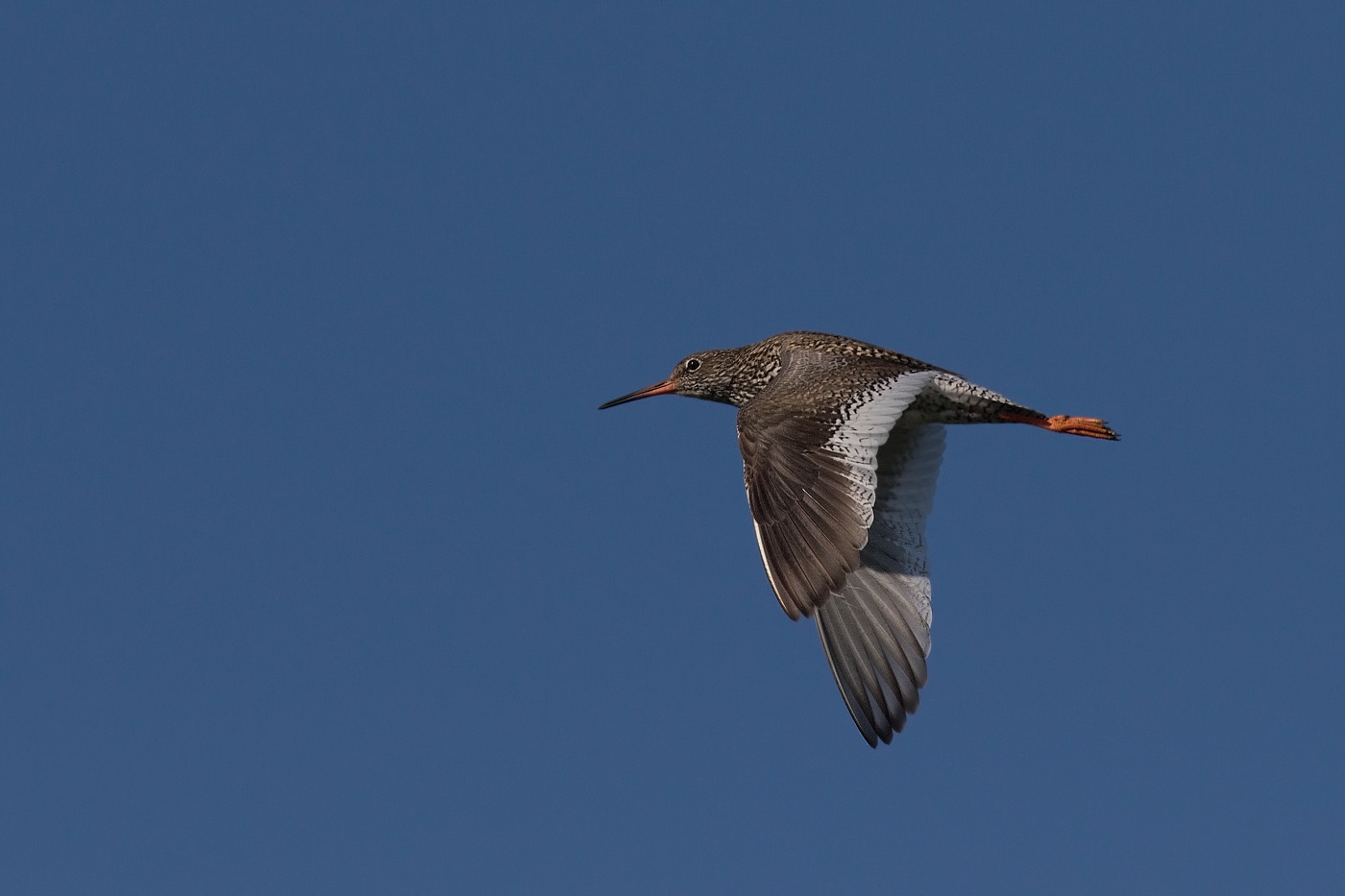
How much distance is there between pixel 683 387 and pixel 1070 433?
4559 mm

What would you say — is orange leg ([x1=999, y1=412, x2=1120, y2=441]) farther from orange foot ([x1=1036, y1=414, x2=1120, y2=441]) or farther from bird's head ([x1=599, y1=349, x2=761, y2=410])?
bird's head ([x1=599, y1=349, x2=761, y2=410])

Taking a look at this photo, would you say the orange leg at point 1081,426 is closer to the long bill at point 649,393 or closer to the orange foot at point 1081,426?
the orange foot at point 1081,426

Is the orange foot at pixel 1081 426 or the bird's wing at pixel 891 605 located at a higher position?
the orange foot at pixel 1081 426

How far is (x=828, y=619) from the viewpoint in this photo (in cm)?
1417

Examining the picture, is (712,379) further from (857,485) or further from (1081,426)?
(857,485)

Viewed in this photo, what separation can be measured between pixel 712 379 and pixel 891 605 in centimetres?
455

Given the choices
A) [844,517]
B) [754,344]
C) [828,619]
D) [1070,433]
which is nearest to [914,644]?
[828,619]

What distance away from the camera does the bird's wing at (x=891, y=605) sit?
13.8 meters

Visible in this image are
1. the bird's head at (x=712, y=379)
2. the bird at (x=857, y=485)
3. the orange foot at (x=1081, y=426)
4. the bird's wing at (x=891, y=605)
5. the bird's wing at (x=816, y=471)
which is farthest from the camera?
the bird's head at (x=712, y=379)

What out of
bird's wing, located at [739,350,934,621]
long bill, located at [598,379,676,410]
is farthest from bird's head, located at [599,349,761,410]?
bird's wing, located at [739,350,934,621]

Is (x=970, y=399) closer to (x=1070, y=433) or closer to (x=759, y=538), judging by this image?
(x=1070, y=433)

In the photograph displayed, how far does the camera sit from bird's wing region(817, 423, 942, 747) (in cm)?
1376

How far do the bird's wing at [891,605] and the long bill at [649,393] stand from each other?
351 centimetres

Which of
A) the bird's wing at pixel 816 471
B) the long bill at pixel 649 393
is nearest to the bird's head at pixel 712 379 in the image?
the long bill at pixel 649 393
